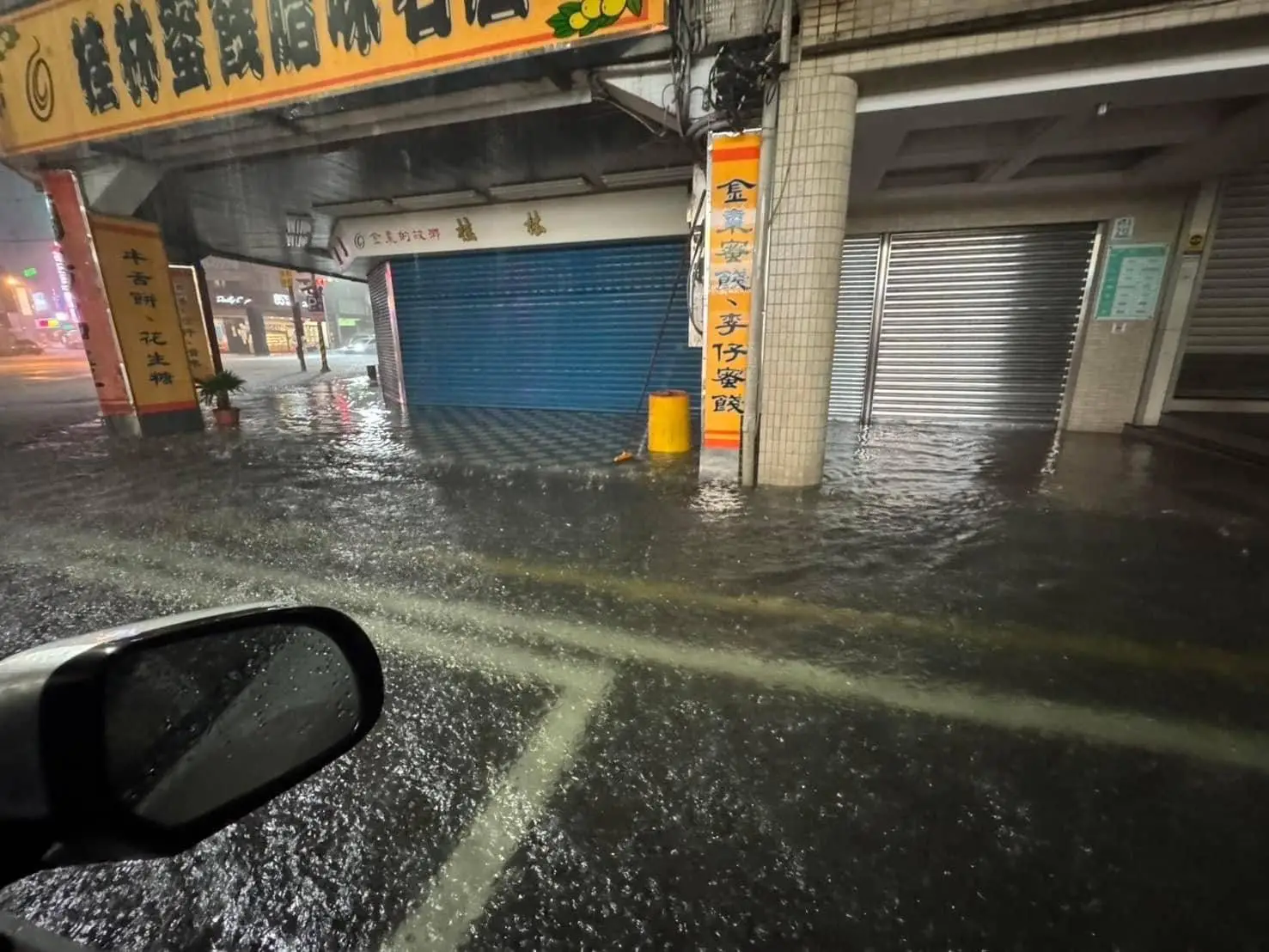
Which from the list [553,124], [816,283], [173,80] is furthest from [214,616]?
[173,80]

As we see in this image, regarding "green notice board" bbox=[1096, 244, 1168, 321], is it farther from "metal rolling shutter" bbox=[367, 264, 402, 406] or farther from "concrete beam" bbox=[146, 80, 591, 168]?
"metal rolling shutter" bbox=[367, 264, 402, 406]

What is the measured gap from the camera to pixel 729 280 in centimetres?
491

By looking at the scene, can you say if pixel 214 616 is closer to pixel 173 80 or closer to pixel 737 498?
pixel 737 498

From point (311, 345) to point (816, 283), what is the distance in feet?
169

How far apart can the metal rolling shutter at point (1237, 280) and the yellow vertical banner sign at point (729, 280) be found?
269 inches

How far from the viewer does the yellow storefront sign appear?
4.34 m

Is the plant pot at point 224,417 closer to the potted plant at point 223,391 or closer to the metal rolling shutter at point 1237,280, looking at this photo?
the potted plant at point 223,391

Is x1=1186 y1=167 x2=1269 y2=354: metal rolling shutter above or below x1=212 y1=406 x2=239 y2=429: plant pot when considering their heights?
above

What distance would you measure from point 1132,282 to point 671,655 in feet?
28.8

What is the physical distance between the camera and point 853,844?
1.59 meters

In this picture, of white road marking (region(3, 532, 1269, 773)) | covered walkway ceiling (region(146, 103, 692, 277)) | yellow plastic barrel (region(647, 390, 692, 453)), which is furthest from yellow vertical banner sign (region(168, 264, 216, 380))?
yellow plastic barrel (region(647, 390, 692, 453))

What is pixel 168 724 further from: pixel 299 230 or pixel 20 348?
pixel 20 348

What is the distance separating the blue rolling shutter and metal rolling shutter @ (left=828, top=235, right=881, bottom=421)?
2.40m

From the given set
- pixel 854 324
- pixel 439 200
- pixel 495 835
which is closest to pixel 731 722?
pixel 495 835
